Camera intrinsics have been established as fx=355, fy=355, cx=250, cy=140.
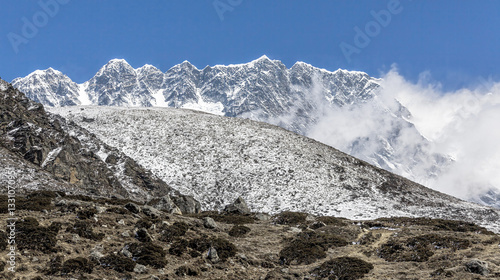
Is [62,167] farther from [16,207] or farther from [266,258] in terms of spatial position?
[266,258]

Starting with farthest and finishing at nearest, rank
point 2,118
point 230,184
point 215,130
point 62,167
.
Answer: point 215,130 < point 230,184 < point 2,118 < point 62,167

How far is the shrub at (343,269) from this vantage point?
18312 millimetres

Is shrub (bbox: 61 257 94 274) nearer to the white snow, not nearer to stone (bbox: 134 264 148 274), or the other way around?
stone (bbox: 134 264 148 274)

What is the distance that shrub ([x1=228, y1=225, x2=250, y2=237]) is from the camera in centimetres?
2531

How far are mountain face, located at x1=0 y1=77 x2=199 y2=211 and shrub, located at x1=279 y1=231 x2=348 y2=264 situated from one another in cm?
2351

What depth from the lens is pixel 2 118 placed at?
149ft

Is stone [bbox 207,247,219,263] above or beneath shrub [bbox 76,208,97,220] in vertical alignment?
above

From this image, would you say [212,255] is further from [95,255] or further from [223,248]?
[95,255]

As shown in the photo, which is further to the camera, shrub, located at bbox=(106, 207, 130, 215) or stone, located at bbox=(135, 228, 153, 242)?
shrub, located at bbox=(106, 207, 130, 215)

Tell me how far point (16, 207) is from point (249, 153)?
46.5m

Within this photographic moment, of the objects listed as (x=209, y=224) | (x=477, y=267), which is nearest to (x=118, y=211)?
(x=209, y=224)

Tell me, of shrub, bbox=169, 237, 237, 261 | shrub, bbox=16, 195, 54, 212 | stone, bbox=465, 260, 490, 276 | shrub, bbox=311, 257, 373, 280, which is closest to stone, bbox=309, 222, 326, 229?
shrub, bbox=311, 257, 373, 280

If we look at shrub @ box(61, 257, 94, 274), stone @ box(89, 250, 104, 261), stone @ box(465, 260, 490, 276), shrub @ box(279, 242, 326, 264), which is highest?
stone @ box(465, 260, 490, 276)

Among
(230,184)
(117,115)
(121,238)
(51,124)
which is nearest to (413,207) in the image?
(230,184)
